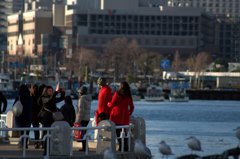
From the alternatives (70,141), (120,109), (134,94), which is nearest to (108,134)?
(120,109)

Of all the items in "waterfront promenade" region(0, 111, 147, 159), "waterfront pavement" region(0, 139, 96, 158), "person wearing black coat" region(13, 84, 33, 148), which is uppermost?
"person wearing black coat" region(13, 84, 33, 148)

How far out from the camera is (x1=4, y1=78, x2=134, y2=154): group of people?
21.6 metres

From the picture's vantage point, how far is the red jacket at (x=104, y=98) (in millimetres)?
22391

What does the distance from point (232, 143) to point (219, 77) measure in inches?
5747

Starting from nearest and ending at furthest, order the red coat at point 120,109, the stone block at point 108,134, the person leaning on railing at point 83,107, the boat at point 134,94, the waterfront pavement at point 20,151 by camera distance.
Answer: the waterfront pavement at point 20,151 → the stone block at point 108,134 → the red coat at point 120,109 → the person leaning on railing at point 83,107 → the boat at point 134,94

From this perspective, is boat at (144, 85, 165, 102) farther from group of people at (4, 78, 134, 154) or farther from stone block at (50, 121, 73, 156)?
stone block at (50, 121, 73, 156)

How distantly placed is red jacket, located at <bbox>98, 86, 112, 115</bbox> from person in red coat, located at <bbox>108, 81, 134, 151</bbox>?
1.25ft

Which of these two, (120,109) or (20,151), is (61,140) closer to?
(120,109)

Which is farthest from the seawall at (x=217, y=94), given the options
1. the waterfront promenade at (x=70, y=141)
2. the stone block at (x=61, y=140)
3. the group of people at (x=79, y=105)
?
the stone block at (x=61, y=140)

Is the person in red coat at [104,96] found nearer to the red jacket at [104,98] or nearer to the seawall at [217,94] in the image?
the red jacket at [104,98]

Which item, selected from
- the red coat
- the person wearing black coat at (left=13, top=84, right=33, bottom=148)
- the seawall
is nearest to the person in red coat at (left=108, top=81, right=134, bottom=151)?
the red coat

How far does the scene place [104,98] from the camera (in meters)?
22.4

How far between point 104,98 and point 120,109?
680mm

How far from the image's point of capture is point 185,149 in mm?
41656
